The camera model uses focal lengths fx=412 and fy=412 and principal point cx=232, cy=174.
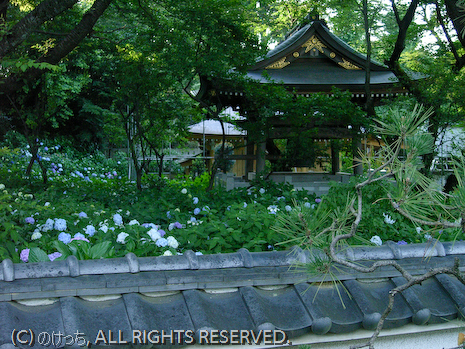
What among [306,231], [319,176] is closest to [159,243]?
[306,231]

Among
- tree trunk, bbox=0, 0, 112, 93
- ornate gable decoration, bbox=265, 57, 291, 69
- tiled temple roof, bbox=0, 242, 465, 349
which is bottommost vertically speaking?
tiled temple roof, bbox=0, 242, 465, 349

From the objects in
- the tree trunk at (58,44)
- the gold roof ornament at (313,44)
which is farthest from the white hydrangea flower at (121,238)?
the gold roof ornament at (313,44)

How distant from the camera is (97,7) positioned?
4637mm

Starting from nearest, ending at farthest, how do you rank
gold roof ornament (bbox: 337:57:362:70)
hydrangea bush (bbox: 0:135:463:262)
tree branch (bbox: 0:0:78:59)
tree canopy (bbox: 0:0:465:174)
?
1. hydrangea bush (bbox: 0:135:463:262)
2. tree branch (bbox: 0:0:78:59)
3. tree canopy (bbox: 0:0:465:174)
4. gold roof ornament (bbox: 337:57:362:70)

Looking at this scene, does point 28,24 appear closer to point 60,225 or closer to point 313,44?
point 60,225

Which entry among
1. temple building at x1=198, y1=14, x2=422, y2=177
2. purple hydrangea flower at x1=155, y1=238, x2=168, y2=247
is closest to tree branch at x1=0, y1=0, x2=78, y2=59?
purple hydrangea flower at x1=155, y1=238, x2=168, y2=247

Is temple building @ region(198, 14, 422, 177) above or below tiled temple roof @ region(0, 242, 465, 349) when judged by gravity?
above

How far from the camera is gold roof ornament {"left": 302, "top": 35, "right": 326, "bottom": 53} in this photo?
11.1 meters

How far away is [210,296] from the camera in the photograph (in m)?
1.81

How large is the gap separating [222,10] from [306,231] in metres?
5.65

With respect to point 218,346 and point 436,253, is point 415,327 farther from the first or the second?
point 218,346

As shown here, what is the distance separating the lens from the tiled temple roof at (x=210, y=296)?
1.60 meters

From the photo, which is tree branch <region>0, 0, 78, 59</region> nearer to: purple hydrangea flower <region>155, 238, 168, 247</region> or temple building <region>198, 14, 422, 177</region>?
purple hydrangea flower <region>155, 238, 168, 247</region>

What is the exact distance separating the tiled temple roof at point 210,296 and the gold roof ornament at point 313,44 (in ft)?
32.7
